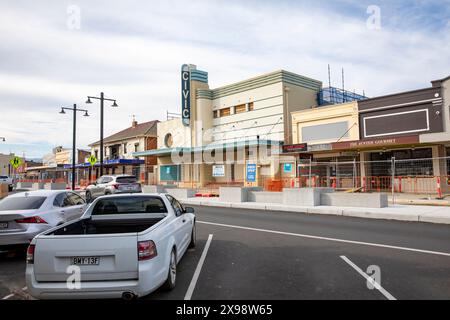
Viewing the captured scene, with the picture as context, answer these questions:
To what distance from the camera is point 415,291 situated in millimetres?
4836

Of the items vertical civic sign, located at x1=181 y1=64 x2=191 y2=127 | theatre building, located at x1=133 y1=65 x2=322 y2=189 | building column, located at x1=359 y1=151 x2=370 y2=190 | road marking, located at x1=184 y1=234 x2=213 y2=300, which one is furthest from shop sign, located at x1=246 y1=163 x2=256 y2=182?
vertical civic sign, located at x1=181 y1=64 x2=191 y2=127

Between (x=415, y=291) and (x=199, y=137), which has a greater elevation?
(x=199, y=137)

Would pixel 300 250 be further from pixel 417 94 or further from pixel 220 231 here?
pixel 417 94

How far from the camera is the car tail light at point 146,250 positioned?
4.23 m

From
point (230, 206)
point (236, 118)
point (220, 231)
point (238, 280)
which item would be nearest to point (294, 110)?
point (236, 118)

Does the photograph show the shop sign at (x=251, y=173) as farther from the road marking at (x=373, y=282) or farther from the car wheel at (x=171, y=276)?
the car wheel at (x=171, y=276)

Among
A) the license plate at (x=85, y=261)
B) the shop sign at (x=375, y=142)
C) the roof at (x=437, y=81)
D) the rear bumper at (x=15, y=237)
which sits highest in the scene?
the roof at (x=437, y=81)

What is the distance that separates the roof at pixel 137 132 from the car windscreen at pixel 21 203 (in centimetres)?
3320

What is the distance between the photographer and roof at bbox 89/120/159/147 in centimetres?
4159

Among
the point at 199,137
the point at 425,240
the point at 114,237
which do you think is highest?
the point at 199,137

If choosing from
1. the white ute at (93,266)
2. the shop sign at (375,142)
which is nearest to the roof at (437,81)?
the shop sign at (375,142)

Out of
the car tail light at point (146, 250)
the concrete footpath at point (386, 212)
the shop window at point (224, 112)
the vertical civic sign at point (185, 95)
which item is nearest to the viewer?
the car tail light at point (146, 250)

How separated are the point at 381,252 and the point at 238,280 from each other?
12.2ft

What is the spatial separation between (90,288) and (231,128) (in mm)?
28198
